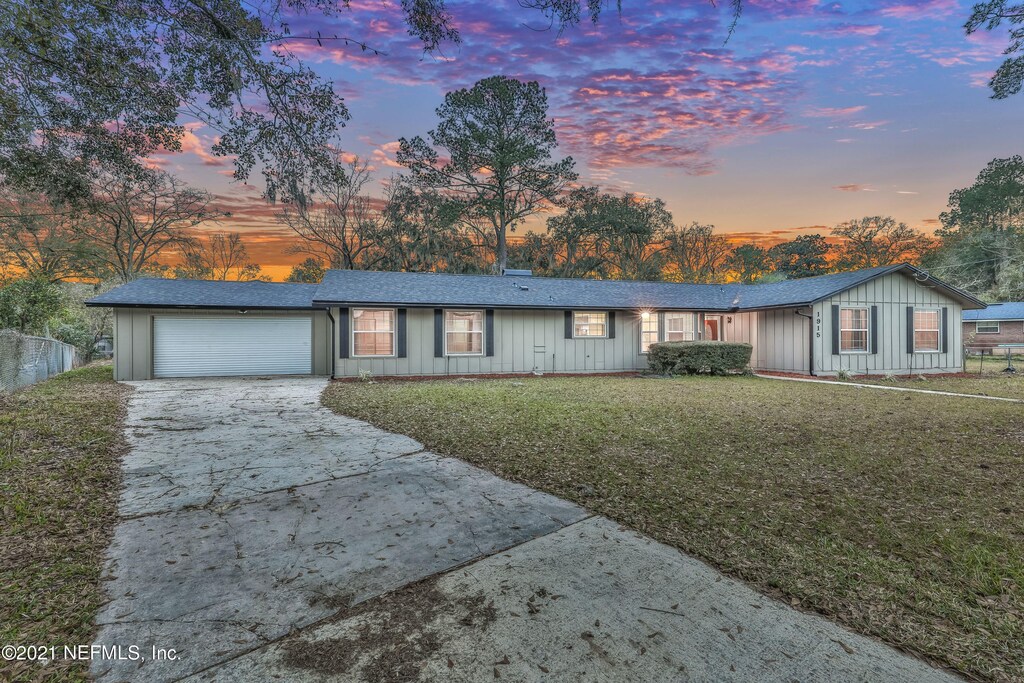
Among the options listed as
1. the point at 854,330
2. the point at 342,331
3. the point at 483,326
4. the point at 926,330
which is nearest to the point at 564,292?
the point at 483,326

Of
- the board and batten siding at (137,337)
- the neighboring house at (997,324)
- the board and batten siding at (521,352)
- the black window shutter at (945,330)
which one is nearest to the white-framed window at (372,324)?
the board and batten siding at (521,352)

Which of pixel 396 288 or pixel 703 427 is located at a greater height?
pixel 396 288

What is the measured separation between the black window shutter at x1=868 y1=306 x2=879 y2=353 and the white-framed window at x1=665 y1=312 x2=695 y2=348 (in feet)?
16.4

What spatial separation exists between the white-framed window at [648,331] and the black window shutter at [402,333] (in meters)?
7.64

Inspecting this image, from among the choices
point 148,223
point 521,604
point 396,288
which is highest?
point 148,223

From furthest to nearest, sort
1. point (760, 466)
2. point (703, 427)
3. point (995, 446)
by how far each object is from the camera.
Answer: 1. point (703, 427)
2. point (995, 446)
3. point (760, 466)

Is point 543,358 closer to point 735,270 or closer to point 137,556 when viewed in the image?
point 137,556

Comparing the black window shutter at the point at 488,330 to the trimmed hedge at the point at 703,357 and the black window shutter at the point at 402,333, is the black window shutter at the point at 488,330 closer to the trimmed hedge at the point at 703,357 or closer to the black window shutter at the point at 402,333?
the black window shutter at the point at 402,333

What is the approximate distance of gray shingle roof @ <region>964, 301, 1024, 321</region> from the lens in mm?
24266

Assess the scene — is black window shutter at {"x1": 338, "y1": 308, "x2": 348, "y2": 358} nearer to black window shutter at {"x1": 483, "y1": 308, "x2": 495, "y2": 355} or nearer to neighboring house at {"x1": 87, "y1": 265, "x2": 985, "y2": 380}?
neighboring house at {"x1": 87, "y1": 265, "x2": 985, "y2": 380}

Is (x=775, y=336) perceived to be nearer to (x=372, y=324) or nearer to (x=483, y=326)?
(x=483, y=326)

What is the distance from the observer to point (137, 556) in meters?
2.65

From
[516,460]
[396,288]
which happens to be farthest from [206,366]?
[516,460]

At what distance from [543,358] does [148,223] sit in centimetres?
2047
